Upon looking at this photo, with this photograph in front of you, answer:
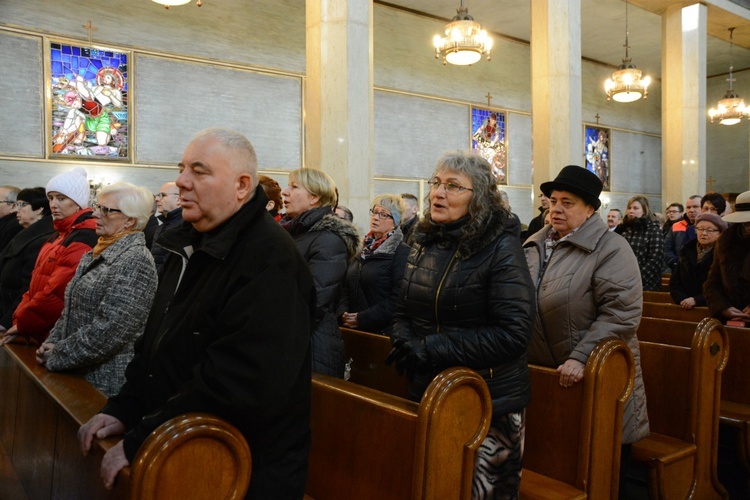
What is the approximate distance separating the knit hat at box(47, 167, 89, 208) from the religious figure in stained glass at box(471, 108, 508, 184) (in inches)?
455

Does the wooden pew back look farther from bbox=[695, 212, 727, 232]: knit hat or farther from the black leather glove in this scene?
bbox=[695, 212, 727, 232]: knit hat

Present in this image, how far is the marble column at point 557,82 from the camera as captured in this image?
8.88 m

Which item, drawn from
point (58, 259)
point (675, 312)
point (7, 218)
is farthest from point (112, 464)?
point (7, 218)

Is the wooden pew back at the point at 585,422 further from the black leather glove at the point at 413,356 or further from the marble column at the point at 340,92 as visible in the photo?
the marble column at the point at 340,92

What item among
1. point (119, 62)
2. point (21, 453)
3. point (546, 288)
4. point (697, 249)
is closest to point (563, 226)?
point (546, 288)

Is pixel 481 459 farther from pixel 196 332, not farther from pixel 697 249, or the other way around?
pixel 697 249

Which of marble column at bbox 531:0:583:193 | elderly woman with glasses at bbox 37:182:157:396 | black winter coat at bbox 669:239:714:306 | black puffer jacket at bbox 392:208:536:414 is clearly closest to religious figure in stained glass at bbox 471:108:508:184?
marble column at bbox 531:0:583:193

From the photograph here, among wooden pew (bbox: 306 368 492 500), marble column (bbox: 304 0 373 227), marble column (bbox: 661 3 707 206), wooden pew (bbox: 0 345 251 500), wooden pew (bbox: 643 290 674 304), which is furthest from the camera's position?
marble column (bbox: 661 3 707 206)

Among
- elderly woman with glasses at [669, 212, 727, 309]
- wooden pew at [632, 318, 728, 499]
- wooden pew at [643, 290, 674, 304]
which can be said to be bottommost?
wooden pew at [632, 318, 728, 499]

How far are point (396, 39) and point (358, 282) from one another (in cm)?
1027

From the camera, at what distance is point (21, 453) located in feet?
9.86

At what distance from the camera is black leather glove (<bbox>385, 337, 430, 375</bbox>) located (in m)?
2.14

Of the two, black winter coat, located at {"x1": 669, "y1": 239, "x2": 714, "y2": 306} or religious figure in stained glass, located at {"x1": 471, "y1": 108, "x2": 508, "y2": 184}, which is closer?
black winter coat, located at {"x1": 669, "y1": 239, "x2": 714, "y2": 306}

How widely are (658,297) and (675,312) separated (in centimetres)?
64
